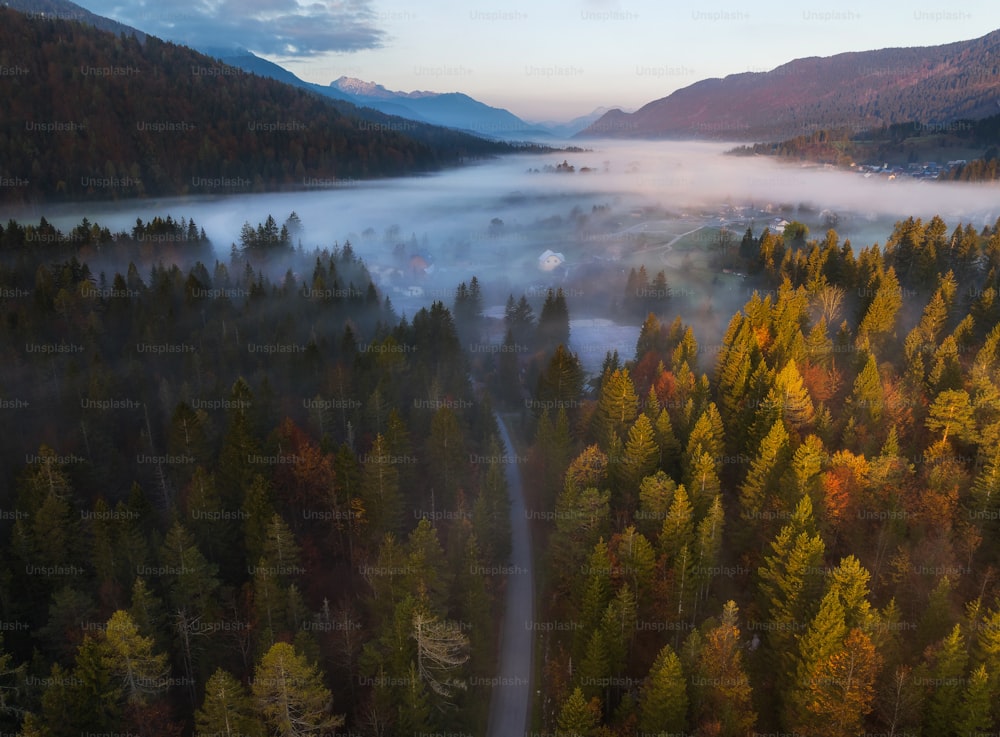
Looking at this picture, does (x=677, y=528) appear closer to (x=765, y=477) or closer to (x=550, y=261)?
(x=765, y=477)

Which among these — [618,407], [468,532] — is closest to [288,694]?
[468,532]

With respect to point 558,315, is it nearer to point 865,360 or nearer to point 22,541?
point 865,360

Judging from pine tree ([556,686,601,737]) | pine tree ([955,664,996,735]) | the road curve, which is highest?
pine tree ([955,664,996,735])

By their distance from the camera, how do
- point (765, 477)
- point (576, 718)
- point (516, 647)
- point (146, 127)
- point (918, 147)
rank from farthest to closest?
point (918, 147), point (146, 127), point (765, 477), point (516, 647), point (576, 718)

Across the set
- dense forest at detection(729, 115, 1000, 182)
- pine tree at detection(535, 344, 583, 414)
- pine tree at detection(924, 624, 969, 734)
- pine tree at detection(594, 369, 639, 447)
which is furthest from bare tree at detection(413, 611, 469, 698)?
dense forest at detection(729, 115, 1000, 182)

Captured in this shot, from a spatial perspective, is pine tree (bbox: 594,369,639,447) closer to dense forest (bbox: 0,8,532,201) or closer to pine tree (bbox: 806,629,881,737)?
pine tree (bbox: 806,629,881,737)

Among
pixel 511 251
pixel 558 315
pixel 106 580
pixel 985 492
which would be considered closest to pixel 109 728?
pixel 106 580
